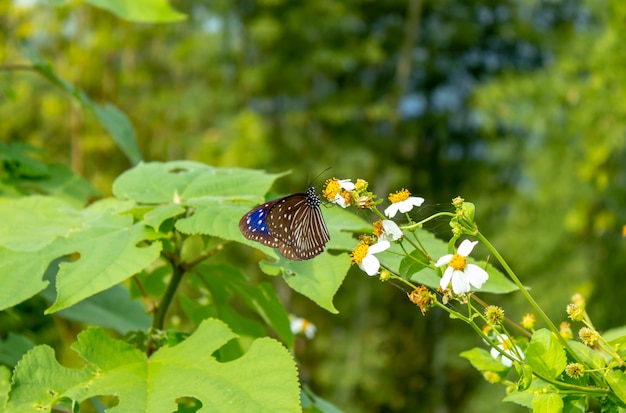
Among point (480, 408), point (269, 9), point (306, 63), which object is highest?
point (269, 9)

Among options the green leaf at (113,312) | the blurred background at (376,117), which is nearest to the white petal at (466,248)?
the green leaf at (113,312)

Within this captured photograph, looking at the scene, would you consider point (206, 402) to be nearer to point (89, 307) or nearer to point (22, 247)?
point (22, 247)

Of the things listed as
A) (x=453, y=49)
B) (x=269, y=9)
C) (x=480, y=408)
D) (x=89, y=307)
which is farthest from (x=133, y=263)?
(x=453, y=49)

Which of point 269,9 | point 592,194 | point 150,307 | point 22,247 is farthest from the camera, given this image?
point 269,9

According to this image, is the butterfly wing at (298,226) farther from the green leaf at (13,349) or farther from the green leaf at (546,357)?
the green leaf at (13,349)

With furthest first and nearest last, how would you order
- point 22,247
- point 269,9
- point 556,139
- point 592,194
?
point 269,9
point 556,139
point 592,194
point 22,247

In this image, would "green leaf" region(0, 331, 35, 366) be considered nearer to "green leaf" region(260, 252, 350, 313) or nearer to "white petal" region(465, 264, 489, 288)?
"green leaf" region(260, 252, 350, 313)

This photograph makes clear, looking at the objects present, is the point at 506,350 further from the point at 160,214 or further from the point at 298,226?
the point at 160,214
